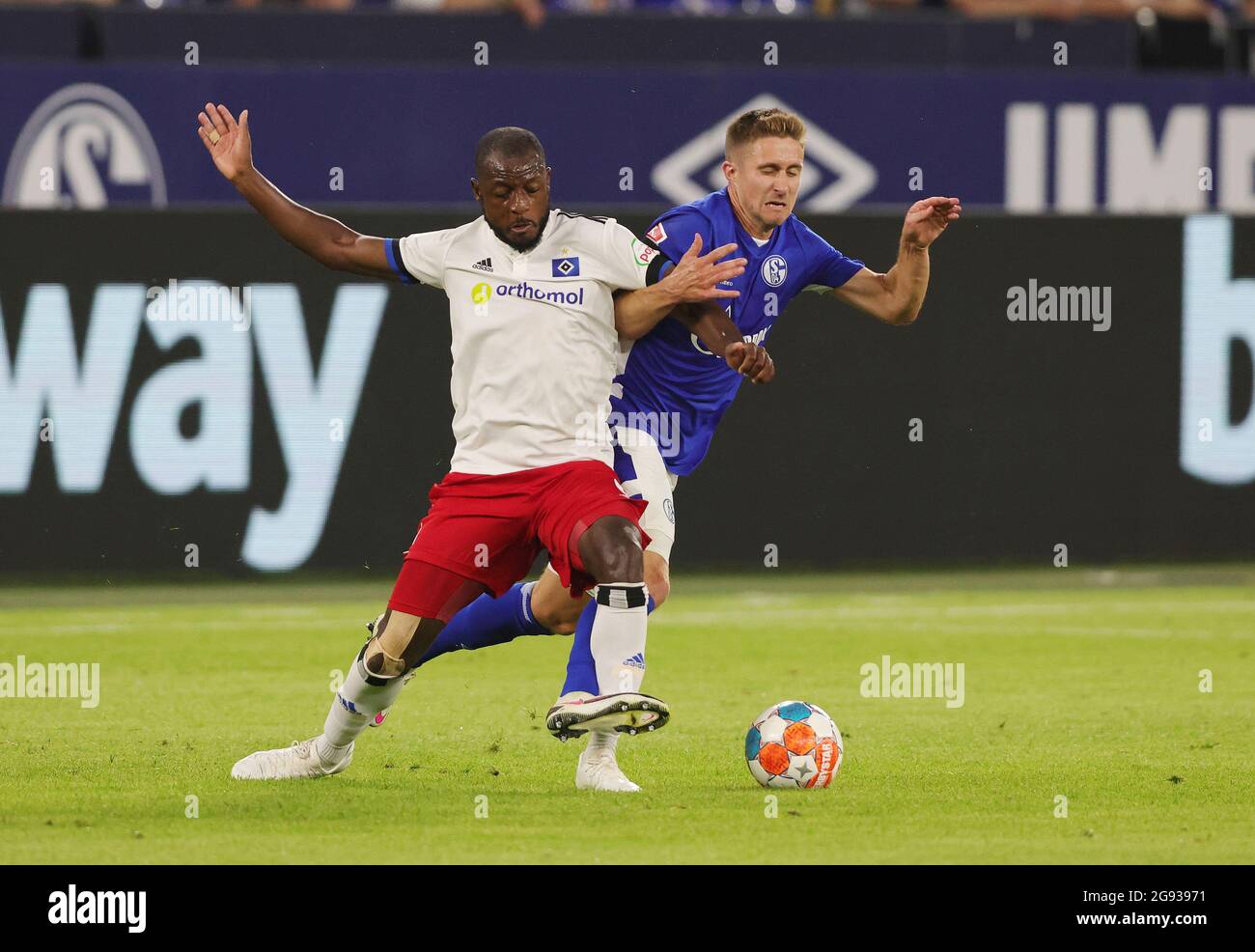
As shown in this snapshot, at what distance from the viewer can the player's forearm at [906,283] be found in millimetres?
7910

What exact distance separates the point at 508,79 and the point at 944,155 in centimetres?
364

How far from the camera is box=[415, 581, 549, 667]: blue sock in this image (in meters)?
7.89

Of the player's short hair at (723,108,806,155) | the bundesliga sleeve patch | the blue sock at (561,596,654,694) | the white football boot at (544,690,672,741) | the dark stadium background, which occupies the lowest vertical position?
the white football boot at (544,690,672,741)

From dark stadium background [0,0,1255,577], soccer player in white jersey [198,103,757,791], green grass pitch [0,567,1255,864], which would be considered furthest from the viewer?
dark stadium background [0,0,1255,577]

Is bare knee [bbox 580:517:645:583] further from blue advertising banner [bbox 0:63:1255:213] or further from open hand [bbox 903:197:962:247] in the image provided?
blue advertising banner [bbox 0:63:1255:213]

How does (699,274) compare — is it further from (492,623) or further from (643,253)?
(492,623)

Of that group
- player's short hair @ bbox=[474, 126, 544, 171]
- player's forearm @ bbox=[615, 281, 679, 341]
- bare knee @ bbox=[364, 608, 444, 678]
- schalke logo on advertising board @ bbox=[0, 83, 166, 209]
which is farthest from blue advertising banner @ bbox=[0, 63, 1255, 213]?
bare knee @ bbox=[364, 608, 444, 678]

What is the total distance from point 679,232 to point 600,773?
1945 millimetres

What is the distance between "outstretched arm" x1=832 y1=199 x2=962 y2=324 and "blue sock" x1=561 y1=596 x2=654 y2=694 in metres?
1.50

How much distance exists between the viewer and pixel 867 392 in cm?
1459

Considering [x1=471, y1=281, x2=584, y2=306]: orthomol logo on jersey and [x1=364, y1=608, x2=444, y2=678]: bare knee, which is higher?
[x1=471, y1=281, x2=584, y2=306]: orthomol logo on jersey

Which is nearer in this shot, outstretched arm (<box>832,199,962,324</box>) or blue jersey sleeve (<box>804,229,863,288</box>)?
outstretched arm (<box>832,199,962,324</box>)

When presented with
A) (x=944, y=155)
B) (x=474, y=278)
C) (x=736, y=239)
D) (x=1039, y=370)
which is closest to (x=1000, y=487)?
(x=1039, y=370)
